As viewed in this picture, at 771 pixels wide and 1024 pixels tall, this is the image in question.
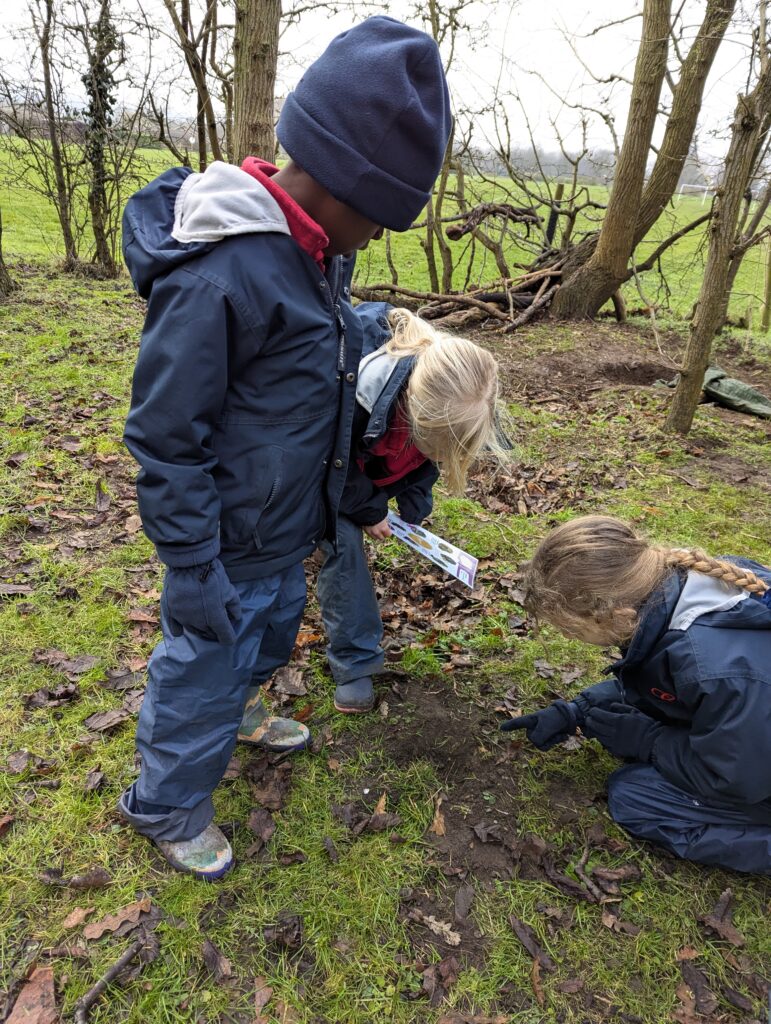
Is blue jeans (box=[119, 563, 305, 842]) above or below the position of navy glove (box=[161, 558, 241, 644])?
below

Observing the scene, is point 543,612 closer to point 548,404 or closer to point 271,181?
point 271,181

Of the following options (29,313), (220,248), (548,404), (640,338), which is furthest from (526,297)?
(220,248)

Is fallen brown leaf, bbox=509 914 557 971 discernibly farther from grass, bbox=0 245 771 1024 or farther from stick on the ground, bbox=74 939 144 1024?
stick on the ground, bbox=74 939 144 1024

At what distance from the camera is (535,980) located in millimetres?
1966

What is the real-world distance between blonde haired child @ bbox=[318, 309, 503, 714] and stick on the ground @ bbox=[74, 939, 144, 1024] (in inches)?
44.3

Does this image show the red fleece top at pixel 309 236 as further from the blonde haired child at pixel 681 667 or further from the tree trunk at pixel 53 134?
the tree trunk at pixel 53 134

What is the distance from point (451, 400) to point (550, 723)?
1315 millimetres

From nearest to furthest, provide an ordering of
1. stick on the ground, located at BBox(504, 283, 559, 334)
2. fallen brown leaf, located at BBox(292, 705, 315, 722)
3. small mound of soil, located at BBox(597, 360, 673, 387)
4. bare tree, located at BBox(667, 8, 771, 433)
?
fallen brown leaf, located at BBox(292, 705, 315, 722)
bare tree, located at BBox(667, 8, 771, 433)
small mound of soil, located at BBox(597, 360, 673, 387)
stick on the ground, located at BBox(504, 283, 559, 334)

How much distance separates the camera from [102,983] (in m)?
1.84

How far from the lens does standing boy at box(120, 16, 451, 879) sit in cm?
147

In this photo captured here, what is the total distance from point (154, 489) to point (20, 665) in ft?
5.96

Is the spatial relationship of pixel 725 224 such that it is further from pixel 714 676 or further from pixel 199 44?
pixel 199 44

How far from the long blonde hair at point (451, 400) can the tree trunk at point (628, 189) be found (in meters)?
7.86

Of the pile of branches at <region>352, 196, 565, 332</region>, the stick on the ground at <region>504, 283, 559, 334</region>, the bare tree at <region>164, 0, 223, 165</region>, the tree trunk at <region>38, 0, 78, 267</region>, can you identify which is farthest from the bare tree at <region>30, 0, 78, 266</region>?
the stick on the ground at <region>504, 283, 559, 334</region>
